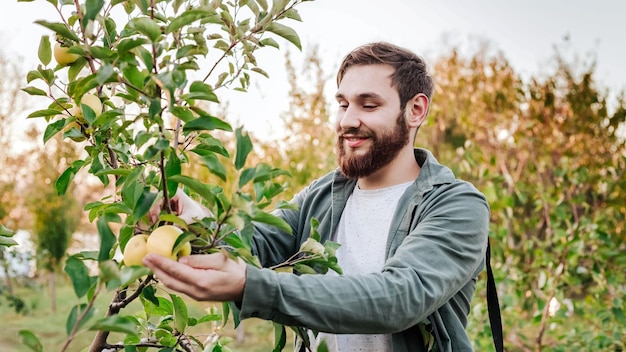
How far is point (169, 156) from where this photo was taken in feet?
3.32

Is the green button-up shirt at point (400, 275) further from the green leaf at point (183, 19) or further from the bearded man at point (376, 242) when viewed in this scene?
the green leaf at point (183, 19)

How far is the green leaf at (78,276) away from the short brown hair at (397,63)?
3.46 ft

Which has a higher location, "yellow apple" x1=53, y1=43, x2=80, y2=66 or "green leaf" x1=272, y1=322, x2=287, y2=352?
"yellow apple" x1=53, y1=43, x2=80, y2=66

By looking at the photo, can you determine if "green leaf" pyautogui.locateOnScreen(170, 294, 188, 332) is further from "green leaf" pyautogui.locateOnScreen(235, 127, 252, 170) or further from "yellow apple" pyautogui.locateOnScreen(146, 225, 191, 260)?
"green leaf" pyautogui.locateOnScreen(235, 127, 252, 170)

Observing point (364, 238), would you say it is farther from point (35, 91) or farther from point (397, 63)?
point (35, 91)

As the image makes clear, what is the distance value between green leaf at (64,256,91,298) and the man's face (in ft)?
3.03

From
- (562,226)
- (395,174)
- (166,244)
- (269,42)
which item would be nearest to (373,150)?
(395,174)

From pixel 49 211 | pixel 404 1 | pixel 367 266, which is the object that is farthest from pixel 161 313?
pixel 404 1

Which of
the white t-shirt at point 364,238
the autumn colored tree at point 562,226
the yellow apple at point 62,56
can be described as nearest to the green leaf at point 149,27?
the yellow apple at point 62,56

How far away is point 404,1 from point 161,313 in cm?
883


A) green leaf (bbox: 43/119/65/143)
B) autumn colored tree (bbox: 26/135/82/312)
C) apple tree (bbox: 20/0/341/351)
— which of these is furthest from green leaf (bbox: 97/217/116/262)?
autumn colored tree (bbox: 26/135/82/312)

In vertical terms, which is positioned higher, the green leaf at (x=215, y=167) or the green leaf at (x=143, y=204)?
the green leaf at (x=215, y=167)

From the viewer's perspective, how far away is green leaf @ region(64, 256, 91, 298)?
31.8 inches

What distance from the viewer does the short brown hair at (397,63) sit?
1.70 metres
